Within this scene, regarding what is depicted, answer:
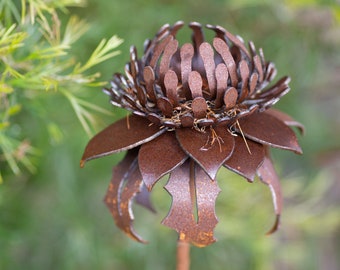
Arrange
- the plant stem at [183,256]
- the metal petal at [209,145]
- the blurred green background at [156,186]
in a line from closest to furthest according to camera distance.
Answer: the metal petal at [209,145]
the plant stem at [183,256]
the blurred green background at [156,186]

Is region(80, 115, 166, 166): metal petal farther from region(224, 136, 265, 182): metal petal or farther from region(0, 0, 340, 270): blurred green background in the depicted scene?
region(0, 0, 340, 270): blurred green background

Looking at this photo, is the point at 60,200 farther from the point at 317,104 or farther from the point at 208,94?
the point at 317,104

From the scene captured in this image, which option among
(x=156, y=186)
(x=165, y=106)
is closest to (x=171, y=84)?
(x=165, y=106)

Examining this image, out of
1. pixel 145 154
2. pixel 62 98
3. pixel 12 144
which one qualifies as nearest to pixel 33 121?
pixel 62 98

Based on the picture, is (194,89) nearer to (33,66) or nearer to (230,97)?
(230,97)

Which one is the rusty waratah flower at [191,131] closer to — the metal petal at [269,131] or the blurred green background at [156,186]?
the metal petal at [269,131]

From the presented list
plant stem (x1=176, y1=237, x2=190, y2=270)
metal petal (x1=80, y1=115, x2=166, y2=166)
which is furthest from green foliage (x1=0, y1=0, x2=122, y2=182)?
plant stem (x1=176, y1=237, x2=190, y2=270)

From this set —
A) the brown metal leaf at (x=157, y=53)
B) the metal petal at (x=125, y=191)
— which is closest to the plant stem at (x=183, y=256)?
the metal petal at (x=125, y=191)
